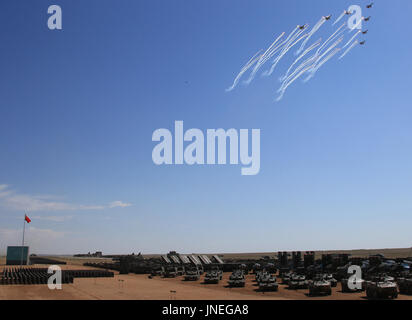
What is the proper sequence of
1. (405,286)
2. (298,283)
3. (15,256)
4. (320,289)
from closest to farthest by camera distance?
(320,289) < (405,286) < (298,283) < (15,256)

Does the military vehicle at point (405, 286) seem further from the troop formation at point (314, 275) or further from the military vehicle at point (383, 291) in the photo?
the military vehicle at point (383, 291)

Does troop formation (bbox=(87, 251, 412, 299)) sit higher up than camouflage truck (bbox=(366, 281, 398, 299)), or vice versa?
camouflage truck (bbox=(366, 281, 398, 299))

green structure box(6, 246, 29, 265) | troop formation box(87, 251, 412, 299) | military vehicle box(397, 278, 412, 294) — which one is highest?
military vehicle box(397, 278, 412, 294)

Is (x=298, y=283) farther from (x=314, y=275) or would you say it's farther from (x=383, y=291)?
(x=314, y=275)

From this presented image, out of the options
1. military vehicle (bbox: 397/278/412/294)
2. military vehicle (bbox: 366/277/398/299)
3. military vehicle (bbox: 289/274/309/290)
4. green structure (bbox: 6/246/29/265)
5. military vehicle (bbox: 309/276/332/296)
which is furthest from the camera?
green structure (bbox: 6/246/29/265)

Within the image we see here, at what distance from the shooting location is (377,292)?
3578 centimetres

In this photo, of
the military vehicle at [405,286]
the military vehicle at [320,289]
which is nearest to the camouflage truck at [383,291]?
the military vehicle at [320,289]

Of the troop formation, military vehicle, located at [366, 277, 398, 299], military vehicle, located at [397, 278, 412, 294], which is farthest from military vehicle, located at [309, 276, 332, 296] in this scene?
military vehicle, located at [397, 278, 412, 294]

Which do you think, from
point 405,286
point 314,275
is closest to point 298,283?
point 405,286

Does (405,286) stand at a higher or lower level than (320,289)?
higher

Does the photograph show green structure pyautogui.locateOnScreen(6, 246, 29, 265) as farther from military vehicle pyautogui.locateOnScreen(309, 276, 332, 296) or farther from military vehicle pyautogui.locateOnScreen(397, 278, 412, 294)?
military vehicle pyautogui.locateOnScreen(397, 278, 412, 294)
